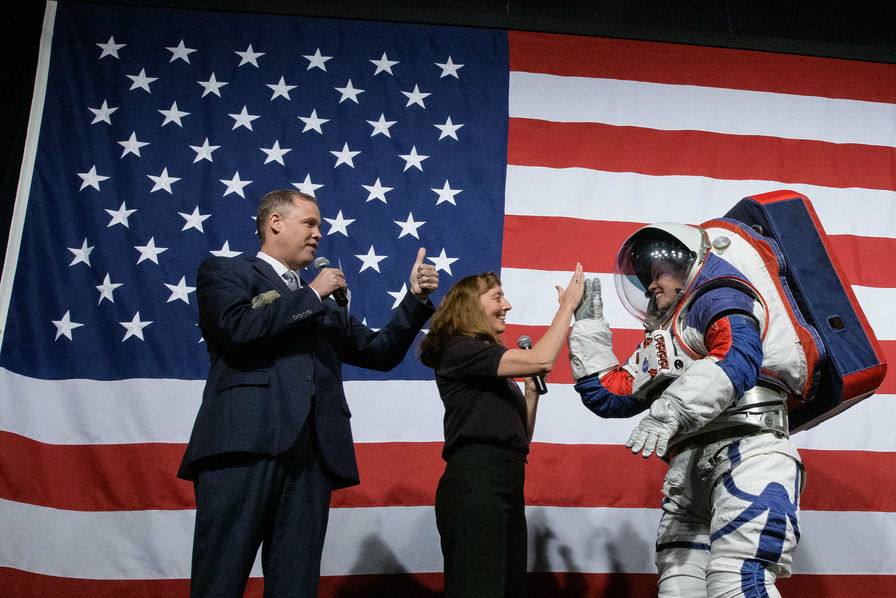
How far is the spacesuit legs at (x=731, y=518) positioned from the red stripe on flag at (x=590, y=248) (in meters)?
1.44

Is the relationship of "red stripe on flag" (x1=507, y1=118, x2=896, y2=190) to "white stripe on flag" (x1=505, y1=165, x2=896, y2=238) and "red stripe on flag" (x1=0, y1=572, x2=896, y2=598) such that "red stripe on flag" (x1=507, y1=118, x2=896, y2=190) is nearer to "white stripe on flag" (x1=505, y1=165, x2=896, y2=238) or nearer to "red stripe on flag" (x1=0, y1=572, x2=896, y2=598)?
"white stripe on flag" (x1=505, y1=165, x2=896, y2=238)

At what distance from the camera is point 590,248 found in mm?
3506

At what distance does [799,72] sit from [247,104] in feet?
9.68

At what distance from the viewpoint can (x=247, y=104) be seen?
361 cm

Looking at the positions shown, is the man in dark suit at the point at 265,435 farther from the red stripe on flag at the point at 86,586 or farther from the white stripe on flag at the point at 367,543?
the red stripe on flag at the point at 86,586

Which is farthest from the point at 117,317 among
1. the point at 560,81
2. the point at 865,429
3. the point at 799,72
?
the point at 799,72

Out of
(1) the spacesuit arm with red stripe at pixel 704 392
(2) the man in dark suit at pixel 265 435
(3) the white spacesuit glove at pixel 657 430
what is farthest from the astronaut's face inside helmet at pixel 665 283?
(2) the man in dark suit at pixel 265 435

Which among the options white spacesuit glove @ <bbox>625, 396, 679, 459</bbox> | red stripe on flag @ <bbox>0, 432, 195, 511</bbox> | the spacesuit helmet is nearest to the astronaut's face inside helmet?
the spacesuit helmet

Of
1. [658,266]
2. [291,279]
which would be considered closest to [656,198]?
[658,266]

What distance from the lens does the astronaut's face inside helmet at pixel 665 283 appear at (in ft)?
7.10

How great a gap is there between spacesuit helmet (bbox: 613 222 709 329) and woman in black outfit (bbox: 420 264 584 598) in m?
0.17

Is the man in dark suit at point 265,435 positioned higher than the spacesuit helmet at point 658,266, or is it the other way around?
the spacesuit helmet at point 658,266

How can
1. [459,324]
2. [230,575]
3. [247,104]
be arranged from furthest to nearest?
[247,104]
[459,324]
[230,575]

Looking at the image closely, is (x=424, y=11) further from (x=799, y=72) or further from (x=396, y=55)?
(x=799, y=72)
